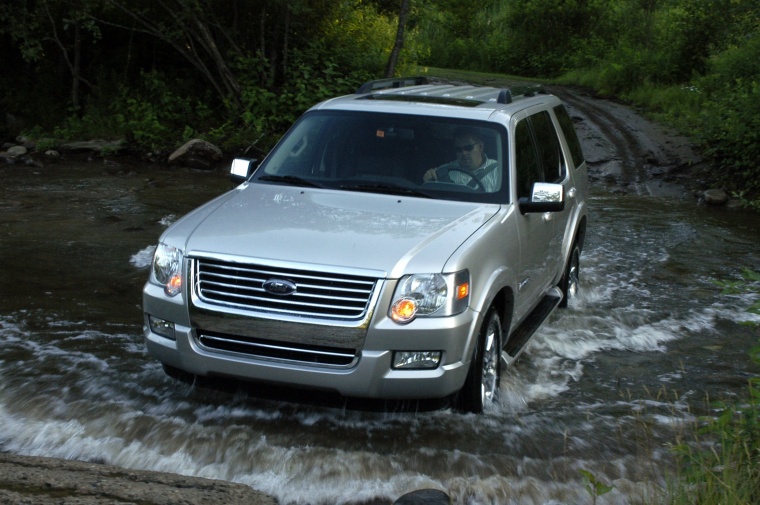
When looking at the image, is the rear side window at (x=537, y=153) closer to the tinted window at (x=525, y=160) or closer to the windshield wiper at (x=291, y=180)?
the tinted window at (x=525, y=160)

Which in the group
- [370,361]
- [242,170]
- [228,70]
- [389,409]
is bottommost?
[228,70]

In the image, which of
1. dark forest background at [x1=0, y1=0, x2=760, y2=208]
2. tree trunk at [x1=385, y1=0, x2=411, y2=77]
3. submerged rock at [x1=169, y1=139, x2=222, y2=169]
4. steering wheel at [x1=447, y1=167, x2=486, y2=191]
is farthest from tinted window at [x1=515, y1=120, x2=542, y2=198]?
tree trunk at [x1=385, y1=0, x2=411, y2=77]

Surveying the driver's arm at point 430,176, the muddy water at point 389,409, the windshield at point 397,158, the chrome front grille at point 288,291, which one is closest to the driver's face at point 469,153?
the windshield at point 397,158

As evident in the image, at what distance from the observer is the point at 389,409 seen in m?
4.80

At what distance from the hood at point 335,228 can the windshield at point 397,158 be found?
0.53 ft

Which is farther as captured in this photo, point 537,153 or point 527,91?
point 527,91

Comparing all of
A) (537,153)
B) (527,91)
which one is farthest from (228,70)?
Result: (537,153)

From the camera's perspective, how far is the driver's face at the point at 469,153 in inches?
227

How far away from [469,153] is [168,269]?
2015mm

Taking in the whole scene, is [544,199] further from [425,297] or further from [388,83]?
[388,83]

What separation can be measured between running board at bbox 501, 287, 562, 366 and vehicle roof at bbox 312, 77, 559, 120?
1.40 m

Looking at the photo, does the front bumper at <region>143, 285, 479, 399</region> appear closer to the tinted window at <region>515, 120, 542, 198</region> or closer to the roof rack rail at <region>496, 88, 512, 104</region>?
the tinted window at <region>515, 120, 542, 198</region>

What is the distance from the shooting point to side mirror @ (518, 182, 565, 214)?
5.58 m

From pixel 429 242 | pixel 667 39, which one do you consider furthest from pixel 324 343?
pixel 667 39
